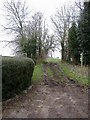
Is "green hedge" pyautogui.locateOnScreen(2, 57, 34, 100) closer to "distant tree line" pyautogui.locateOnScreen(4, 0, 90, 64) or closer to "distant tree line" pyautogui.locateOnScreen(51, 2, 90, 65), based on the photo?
"distant tree line" pyautogui.locateOnScreen(51, 2, 90, 65)

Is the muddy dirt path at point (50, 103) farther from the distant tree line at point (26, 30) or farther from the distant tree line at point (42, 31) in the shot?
the distant tree line at point (26, 30)

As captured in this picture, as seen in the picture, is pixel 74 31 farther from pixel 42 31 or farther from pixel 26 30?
pixel 26 30

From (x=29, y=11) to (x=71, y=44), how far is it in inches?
223

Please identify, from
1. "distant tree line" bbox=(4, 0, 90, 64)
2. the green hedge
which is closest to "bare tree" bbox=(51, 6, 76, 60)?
"distant tree line" bbox=(4, 0, 90, 64)

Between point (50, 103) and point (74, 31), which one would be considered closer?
point (50, 103)

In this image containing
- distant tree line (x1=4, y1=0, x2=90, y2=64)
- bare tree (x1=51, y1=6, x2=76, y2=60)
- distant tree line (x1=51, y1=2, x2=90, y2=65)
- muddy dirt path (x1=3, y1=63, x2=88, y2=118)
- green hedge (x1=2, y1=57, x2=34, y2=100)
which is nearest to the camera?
muddy dirt path (x1=3, y1=63, x2=88, y2=118)

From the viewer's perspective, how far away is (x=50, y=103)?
736 centimetres

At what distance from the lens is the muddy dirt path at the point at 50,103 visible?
6.26 meters

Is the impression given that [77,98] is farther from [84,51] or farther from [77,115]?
[84,51]

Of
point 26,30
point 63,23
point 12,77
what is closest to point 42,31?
point 26,30

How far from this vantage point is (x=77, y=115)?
6.15 meters

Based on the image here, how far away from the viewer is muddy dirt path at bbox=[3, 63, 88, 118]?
6.26 metres

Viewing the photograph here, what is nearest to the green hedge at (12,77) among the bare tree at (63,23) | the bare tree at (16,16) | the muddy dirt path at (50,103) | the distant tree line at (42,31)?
the muddy dirt path at (50,103)

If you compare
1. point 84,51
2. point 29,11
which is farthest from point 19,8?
point 84,51
